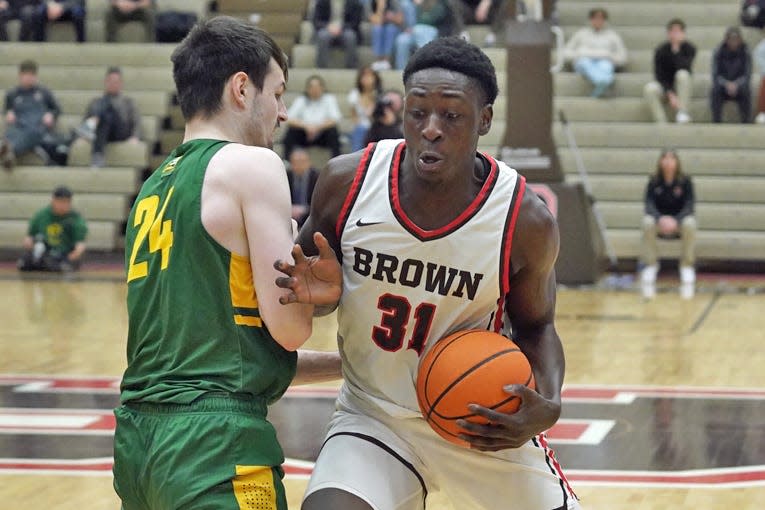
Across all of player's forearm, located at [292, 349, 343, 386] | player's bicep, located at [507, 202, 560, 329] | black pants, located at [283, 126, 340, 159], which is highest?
player's bicep, located at [507, 202, 560, 329]

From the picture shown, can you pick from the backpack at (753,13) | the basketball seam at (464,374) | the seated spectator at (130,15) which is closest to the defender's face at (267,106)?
the basketball seam at (464,374)

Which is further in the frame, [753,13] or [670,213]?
[753,13]

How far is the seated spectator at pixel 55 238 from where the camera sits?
1580 cm

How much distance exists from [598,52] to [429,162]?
14616 mm

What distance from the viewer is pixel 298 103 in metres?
16.7

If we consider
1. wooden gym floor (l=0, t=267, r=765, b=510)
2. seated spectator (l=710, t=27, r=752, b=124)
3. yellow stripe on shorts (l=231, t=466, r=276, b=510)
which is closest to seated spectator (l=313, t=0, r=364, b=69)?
seated spectator (l=710, t=27, r=752, b=124)

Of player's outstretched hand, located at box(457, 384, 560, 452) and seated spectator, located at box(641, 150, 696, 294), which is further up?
player's outstretched hand, located at box(457, 384, 560, 452)

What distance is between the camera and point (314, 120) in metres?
16.6

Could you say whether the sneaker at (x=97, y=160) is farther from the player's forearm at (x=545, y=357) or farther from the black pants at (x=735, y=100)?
the player's forearm at (x=545, y=357)

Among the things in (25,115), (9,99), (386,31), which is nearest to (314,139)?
(386,31)

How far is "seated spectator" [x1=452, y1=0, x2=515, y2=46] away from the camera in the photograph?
17953 millimetres

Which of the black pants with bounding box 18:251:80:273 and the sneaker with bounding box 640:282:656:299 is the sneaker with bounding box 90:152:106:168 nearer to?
the black pants with bounding box 18:251:80:273

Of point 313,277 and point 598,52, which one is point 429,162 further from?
point 598,52

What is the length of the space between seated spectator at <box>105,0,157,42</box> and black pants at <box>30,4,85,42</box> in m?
0.37
